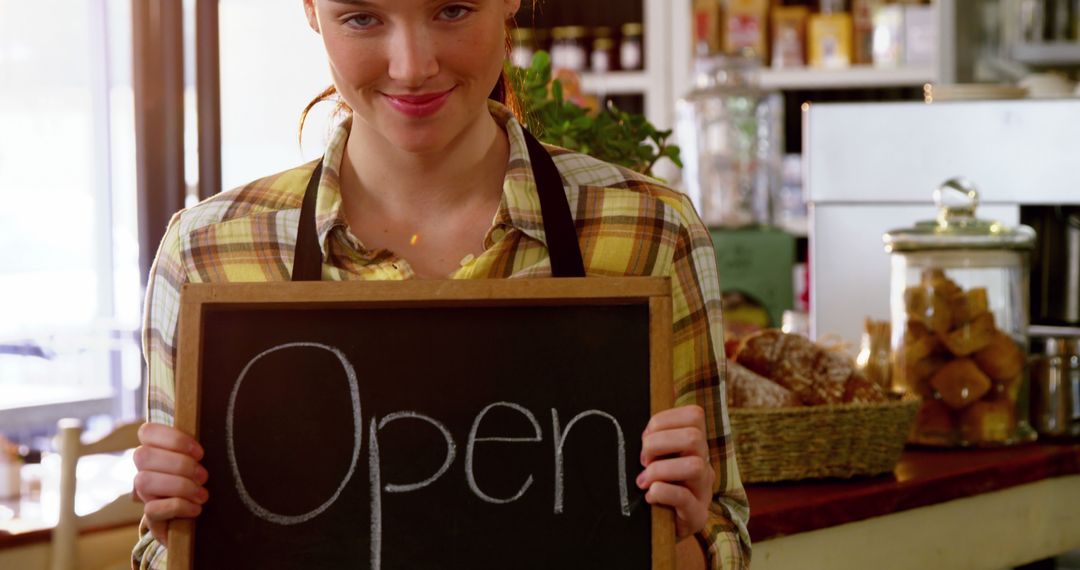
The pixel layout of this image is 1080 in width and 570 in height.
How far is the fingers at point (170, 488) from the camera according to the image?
0.92 m

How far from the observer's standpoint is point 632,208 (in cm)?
110

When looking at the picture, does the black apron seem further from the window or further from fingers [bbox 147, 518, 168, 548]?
the window

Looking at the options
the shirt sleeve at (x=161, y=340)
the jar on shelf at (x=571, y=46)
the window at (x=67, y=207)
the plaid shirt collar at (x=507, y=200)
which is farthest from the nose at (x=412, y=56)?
the jar on shelf at (x=571, y=46)

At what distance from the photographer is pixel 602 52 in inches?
201

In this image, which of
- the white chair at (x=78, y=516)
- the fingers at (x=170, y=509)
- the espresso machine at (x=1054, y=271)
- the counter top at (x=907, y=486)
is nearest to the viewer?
the fingers at (x=170, y=509)

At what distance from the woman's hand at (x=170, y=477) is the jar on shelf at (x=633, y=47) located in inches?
167

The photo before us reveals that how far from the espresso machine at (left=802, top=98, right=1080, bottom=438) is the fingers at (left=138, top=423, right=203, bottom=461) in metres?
2.01

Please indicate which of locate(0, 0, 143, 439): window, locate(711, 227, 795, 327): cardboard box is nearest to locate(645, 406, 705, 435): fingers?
locate(711, 227, 795, 327): cardboard box

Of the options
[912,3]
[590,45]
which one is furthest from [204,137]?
[912,3]

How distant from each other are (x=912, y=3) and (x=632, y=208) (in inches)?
155

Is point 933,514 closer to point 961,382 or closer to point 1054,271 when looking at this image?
point 961,382

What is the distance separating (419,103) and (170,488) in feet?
1.10

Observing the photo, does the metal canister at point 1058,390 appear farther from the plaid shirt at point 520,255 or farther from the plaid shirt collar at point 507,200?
the plaid shirt collar at point 507,200

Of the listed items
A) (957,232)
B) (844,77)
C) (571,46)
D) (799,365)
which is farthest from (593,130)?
(571,46)
